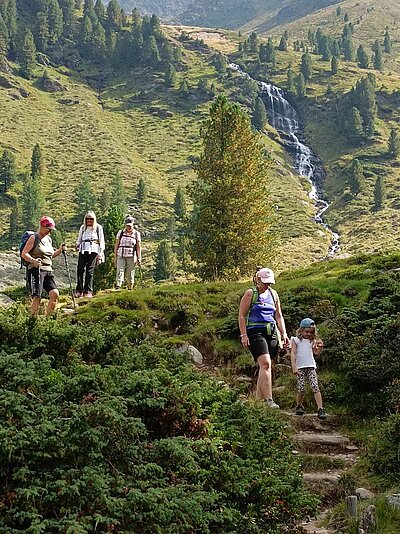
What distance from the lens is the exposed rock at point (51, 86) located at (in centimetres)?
15880

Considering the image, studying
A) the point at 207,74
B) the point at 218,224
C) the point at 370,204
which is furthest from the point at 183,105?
the point at 218,224

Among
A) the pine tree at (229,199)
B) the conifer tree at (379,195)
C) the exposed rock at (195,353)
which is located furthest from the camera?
the conifer tree at (379,195)

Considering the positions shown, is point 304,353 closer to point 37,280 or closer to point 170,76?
point 37,280

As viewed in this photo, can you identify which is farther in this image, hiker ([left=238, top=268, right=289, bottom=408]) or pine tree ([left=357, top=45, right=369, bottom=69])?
pine tree ([left=357, top=45, right=369, bottom=69])

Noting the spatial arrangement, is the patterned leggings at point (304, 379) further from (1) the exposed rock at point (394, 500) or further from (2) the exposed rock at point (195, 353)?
(1) the exposed rock at point (394, 500)

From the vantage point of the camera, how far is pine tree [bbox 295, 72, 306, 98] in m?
163

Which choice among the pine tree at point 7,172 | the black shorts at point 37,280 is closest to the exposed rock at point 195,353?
the black shorts at point 37,280

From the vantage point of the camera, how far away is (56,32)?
7362 inches

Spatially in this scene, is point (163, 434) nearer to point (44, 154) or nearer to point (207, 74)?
point (44, 154)

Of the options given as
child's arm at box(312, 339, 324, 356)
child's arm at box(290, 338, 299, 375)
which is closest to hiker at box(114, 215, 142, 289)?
child's arm at box(290, 338, 299, 375)

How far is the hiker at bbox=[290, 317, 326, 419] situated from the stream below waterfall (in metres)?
99.3

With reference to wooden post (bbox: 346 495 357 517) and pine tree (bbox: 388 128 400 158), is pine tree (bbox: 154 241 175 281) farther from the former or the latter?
pine tree (bbox: 388 128 400 158)

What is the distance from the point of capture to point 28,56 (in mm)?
165750

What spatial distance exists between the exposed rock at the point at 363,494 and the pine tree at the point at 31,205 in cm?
9727
